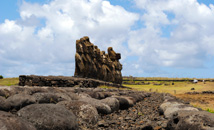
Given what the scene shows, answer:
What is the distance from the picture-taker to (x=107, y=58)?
107ft

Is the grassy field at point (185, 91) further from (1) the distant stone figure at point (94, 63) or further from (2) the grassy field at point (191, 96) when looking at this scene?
(1) the distant stone figure at point (94, 63)

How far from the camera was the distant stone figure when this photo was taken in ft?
80.7

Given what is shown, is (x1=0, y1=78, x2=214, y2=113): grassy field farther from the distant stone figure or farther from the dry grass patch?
the distant stone figure

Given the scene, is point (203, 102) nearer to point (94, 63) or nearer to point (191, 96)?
point (191, 96)

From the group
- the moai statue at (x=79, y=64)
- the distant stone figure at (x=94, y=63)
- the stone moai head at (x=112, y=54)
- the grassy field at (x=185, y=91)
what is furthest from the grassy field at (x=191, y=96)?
the moai statue at (x=79, y=64)

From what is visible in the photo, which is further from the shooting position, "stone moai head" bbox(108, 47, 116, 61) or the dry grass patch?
"stone moai head" bbox(108, 47, 116, 61)

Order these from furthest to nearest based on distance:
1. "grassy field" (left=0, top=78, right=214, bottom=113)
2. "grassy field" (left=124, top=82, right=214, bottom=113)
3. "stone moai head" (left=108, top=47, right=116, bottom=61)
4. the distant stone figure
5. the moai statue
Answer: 1. "stone moai head" (left=108, top=47, right=116, bottom=61)
2. the distant stone figure
3. the moai statue
4. "grassy field" (left=0, top=78, right=214, bottom=113)
5. "grassy field" (left=124, top=82, right=214, bottom=113)

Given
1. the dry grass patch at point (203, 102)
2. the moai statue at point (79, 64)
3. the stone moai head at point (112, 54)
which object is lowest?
the dry grass patch at point (203, 102)

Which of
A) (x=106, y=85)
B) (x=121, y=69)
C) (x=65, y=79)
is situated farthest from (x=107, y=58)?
(x=65, y=79)

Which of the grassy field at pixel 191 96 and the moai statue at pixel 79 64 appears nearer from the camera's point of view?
the grassy field at pixel 191 96

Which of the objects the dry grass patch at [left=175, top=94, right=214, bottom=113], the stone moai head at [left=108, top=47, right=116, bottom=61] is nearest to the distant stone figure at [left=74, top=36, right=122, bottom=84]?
the stone moai head at [left=108, top=47, right=116, bottom=61]

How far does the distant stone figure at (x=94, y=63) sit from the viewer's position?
24594 mm

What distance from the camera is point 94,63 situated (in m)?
27.9

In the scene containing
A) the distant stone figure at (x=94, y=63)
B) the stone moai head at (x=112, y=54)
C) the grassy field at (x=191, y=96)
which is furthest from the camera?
the stone moai head at (x=112, y=54)
